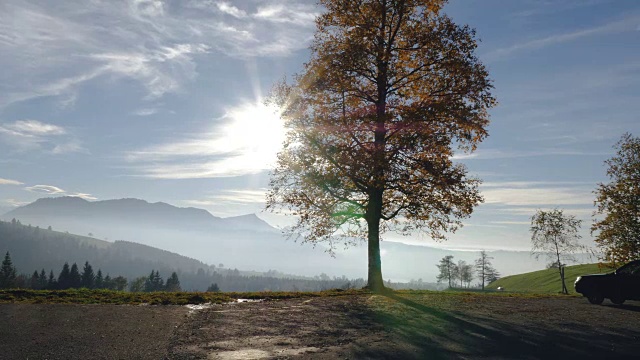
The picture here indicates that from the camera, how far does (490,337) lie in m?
11.2

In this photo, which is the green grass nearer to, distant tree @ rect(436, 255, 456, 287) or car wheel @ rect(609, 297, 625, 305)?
car wheel @ rect(609, 297, 625, 305)

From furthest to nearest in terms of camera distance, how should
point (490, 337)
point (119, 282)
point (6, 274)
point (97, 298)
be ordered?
point (119, 282) < point (6, 274) < point (97, 298) < point (490, 337)

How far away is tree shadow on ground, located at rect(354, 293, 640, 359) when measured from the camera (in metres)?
9.66

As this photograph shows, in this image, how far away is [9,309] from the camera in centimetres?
1301

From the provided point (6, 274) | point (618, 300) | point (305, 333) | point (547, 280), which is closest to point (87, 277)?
point (6, 274)

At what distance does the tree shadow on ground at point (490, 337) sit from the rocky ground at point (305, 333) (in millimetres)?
27

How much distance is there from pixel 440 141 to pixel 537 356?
13794 millimetres

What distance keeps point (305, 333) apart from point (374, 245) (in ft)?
42.1

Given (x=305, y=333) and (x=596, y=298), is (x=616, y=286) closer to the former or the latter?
(x=596, y=298)

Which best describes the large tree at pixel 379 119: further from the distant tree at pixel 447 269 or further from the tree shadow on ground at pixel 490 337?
the distant tree at pixel 447 269

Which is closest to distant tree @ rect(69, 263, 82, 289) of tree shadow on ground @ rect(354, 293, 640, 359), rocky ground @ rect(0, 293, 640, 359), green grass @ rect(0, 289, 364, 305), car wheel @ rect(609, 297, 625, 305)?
green grass @ rect(0, 289, 364, 305)

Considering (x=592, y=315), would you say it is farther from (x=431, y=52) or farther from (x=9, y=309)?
(x=9, y=309)

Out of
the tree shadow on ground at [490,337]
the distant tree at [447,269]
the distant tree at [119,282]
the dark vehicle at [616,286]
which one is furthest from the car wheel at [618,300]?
the distant tree at [119,282]

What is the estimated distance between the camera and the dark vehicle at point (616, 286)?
21000 mm
